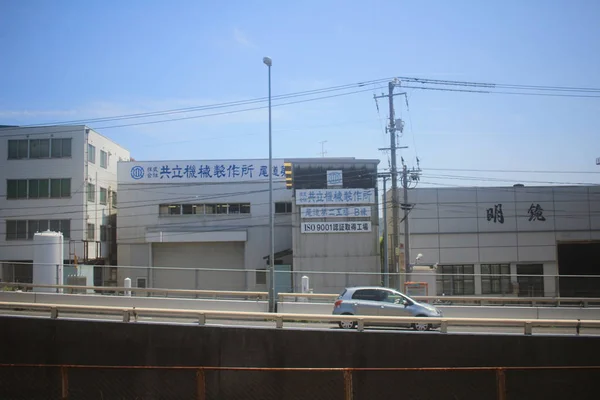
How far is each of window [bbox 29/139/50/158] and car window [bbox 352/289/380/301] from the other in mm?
32216

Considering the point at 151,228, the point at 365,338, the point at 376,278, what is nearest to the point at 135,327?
the point at 365,338

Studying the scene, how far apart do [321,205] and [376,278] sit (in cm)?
928

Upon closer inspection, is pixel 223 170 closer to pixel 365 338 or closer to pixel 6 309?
pixel 6 309

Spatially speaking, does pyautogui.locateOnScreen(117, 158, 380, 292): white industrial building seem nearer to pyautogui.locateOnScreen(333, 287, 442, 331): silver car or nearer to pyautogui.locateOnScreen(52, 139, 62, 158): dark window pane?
pyautogui.locateOnScreen(52, 139, 62, 158): dark window pane

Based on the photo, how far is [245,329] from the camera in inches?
585

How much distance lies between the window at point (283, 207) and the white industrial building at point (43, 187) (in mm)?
14854

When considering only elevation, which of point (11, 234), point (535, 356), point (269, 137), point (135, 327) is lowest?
point (535, 356)

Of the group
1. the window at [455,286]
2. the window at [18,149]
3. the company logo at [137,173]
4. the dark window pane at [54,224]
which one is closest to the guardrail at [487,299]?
the window at [455,286]

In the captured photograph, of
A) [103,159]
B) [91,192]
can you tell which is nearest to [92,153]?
[103,159]

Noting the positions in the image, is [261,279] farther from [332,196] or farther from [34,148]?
[34,148]

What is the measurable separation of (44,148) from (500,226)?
1369 inches

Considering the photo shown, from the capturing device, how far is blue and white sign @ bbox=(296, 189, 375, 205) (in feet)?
121

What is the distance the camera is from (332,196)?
36938mm

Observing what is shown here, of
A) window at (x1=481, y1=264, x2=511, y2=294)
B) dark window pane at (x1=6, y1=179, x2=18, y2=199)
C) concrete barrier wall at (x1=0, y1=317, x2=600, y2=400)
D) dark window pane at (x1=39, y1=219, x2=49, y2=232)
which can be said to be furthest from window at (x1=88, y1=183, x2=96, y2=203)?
window at (x1=481, y1=264, x2=511, y2=294)
